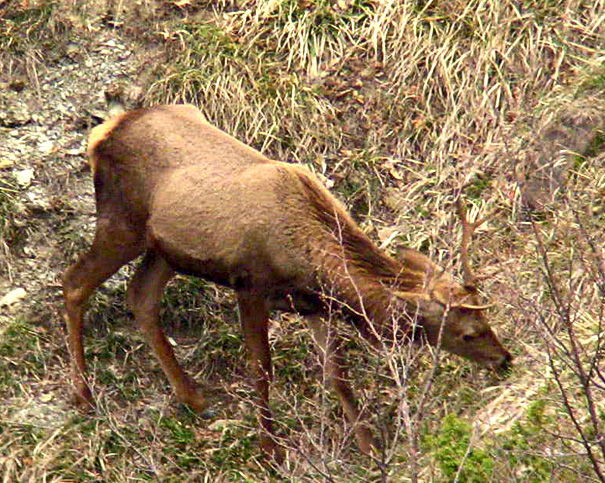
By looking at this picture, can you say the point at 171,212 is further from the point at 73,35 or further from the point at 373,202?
the point at 73,35

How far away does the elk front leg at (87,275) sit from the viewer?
23.2 ft

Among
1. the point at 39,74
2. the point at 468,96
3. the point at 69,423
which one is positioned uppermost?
the point at 468,96

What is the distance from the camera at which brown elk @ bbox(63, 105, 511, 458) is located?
260 inches

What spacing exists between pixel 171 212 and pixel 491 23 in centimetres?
309

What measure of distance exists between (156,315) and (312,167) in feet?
5.70

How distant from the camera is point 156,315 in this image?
731cm

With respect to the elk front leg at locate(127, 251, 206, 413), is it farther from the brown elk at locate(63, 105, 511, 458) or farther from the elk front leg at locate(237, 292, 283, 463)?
the elk front leg at locate(237, 292, 283, 463)

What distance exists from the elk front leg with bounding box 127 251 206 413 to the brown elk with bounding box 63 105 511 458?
22 cm

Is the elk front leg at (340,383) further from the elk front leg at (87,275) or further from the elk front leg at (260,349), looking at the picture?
the elk front leg at (87,275)

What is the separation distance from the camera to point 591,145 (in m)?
8.03

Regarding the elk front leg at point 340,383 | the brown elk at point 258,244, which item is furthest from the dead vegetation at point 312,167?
the brown elk at point 258,244

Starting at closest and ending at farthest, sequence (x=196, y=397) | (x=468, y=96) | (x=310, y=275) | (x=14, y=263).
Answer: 1. (x=310, y=275)
2. (x=196, y=397)
3. (x=14, y=263)
4. (x=468, y=96)

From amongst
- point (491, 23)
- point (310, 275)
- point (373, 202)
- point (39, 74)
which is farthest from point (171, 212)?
point (491, 23)

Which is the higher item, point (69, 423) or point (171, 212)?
point (171, 212)
